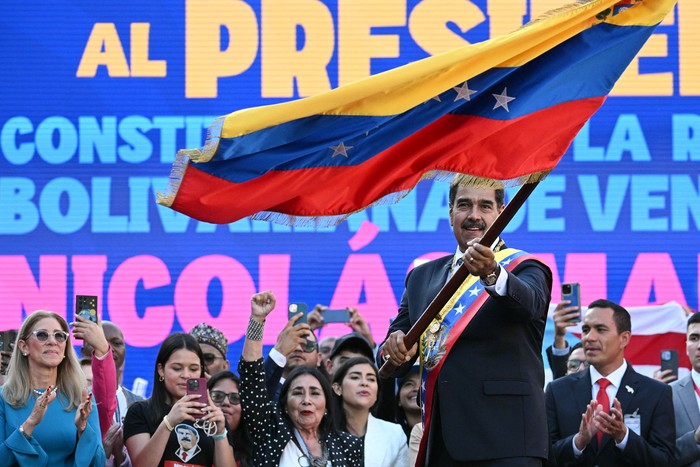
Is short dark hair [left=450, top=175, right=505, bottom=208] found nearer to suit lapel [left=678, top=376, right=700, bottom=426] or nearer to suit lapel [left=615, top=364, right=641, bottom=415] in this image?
suit lapel [left=615, top=364, right=641, bottom=415]

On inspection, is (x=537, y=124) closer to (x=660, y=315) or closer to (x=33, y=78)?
(x=660, y=315)

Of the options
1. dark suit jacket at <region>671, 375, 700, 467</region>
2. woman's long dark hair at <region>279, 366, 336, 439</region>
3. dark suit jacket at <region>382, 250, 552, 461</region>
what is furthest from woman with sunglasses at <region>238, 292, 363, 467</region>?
dark suit jacket at <region>671, 375, 700, 467</region>

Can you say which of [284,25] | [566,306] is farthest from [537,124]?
[284,25]

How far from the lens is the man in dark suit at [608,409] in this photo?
20.7ft

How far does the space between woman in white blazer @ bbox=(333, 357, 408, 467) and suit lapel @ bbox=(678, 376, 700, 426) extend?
1.62 metres

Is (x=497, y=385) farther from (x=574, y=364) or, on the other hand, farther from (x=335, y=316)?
(x=335, y=316)

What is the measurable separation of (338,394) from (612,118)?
4.37m

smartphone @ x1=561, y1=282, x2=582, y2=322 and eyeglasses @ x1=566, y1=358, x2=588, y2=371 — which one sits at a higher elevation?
smartphone @ x1=561, y1=282, x2=582, y2=322

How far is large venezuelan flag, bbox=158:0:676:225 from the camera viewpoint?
4770mm

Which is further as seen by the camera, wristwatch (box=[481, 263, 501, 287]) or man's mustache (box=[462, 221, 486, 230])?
man's mustache (box=[462, 221, 486, 230])

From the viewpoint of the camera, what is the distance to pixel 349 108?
4.80 meters

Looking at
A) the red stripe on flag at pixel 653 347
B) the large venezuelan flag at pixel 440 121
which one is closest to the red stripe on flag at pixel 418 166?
the large venezuelan flag at pixel 440 121

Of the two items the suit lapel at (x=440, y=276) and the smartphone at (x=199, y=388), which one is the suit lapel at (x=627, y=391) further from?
the smartphone at (x=199, y=388)

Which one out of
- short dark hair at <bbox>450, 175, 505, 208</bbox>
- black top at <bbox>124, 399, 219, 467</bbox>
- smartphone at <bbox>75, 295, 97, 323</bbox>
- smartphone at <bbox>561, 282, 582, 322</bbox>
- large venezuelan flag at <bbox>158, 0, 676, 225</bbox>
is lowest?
black top at <bbox>124, 399, 219, 467</bbox>
